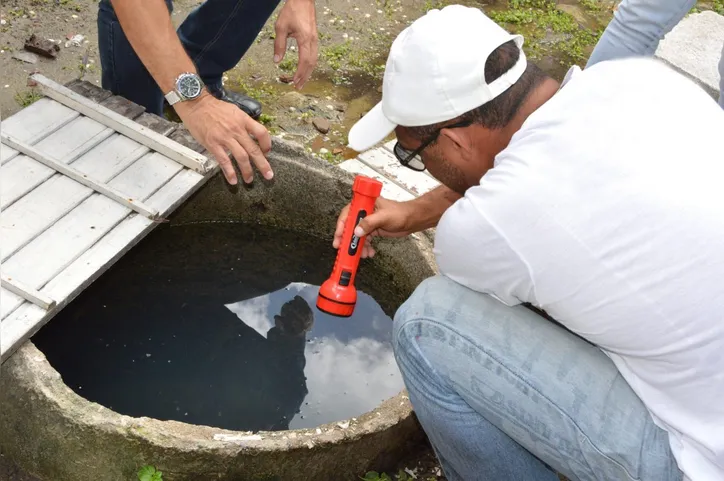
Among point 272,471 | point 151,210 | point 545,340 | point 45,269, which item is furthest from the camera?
point 151,210

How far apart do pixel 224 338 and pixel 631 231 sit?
1703 millimetres

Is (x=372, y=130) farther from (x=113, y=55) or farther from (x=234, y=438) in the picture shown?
(x=113, y=55)

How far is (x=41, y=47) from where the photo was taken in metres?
4.02

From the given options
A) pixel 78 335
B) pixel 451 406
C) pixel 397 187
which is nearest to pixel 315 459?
pixel 451 406

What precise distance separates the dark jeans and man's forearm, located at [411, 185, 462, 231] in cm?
132

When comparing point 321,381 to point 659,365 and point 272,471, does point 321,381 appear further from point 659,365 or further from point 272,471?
point 659,365

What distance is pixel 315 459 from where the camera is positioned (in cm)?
219

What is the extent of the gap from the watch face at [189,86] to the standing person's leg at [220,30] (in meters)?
0.95

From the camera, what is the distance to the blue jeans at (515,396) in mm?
1812

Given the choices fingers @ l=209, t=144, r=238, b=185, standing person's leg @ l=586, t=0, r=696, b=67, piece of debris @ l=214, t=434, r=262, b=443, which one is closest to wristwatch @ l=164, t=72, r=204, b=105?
fingers @ l=209, t=144, r=238, b=185

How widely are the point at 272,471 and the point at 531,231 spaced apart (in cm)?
99

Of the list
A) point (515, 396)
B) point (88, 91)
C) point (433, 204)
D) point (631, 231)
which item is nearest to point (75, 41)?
point (88, 91)

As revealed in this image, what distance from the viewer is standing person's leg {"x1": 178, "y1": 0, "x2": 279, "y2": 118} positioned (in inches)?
133

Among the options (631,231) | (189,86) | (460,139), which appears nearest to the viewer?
(631,231)
